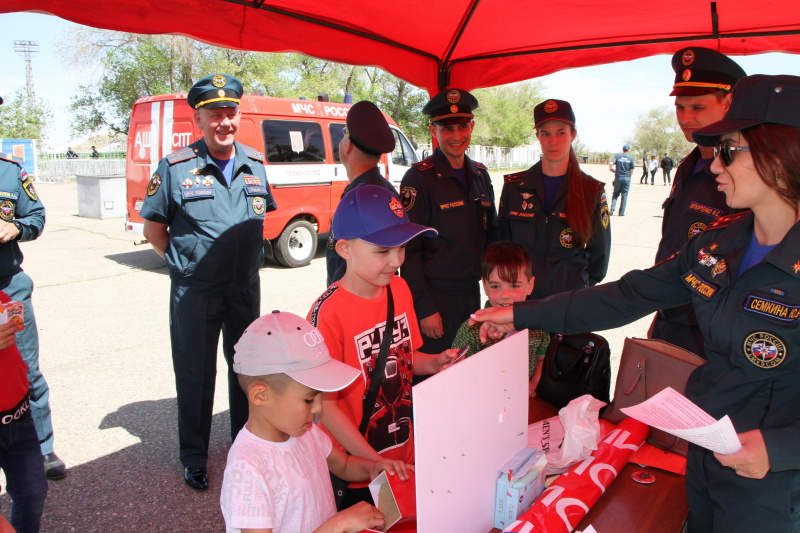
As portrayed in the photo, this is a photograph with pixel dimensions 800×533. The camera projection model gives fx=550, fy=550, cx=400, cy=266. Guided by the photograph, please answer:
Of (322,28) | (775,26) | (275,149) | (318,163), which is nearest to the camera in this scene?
(322,28)

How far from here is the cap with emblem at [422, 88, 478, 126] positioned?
10.6ft

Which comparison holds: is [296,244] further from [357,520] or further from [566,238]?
[357,520]

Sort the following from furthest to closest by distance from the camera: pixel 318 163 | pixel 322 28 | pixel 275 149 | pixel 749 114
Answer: pixel 318 163 → pixel 275 149 → pixel 322 28 → pixel 749 114

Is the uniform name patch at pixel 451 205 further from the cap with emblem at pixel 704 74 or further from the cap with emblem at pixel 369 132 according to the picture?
the cap with emblem at pixel 704 74

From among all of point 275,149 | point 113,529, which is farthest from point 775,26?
point 275,149

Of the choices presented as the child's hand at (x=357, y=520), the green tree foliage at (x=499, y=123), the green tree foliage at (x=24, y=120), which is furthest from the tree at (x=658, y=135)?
the child's hand at (x=357, y=520)

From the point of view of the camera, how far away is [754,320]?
1.39 m

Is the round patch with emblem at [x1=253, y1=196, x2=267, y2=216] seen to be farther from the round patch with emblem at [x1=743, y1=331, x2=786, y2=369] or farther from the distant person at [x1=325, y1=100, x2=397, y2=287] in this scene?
the round patch with emblem at [x1=743, y1=331, x2=786, y2=369]

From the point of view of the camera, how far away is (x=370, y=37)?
11.2 ft

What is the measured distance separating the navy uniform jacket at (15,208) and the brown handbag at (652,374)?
297cm

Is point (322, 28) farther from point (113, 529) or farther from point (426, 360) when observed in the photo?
point (113, 529)

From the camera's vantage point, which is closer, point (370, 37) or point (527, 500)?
point (527, 500)

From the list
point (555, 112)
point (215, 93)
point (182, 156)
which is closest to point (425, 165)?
point (555, 112)

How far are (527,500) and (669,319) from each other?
149 centimetres
